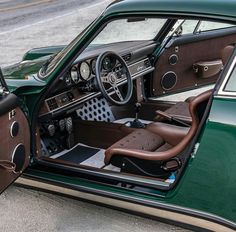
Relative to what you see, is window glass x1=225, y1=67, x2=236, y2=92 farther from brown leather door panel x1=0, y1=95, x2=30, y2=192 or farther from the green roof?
brown leather door panel x1=0, y1=95, x2=30, y2=192

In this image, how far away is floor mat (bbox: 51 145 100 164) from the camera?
12.3 ft

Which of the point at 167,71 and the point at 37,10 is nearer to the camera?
the point at 167,71

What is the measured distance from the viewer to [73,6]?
579 inches

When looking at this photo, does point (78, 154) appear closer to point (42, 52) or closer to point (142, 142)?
point (142, 142)

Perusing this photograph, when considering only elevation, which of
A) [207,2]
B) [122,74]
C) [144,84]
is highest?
[207,2]

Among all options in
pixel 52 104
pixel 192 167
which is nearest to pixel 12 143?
pixel 52 104

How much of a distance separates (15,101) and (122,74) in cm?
101

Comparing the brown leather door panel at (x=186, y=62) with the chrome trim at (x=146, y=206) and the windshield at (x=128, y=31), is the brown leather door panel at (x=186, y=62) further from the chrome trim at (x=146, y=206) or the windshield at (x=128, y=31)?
the chrome trim at (x=146, y=206)

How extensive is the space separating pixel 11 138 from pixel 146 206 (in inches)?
37.2

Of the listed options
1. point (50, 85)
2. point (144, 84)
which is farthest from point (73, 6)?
point (50, 85)

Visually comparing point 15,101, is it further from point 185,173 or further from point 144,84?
point 144,84

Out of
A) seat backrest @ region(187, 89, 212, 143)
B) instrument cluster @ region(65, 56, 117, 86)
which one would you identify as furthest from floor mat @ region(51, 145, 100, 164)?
seat backrest @ region(187, 89, 212, 143)

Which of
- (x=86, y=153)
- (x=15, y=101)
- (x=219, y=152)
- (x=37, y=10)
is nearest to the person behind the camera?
(x=219, y=152)

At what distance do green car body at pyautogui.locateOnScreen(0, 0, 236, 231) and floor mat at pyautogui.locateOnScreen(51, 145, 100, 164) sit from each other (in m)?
0.60
